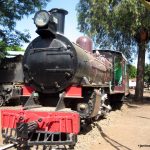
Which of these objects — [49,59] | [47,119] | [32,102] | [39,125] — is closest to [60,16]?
[49,59]

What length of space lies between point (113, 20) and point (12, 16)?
6628 millimetres

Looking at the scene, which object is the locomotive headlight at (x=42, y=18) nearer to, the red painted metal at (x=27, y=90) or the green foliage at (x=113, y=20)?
the red painted metal at (x=27, y=90)

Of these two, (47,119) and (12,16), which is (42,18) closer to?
(47,119)

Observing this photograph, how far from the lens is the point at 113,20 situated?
957 inches

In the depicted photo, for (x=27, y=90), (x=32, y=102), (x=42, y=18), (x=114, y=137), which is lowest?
(x=114, y=137)

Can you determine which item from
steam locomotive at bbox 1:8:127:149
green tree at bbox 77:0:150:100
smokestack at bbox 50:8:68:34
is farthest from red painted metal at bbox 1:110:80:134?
green tree at bbox 77:0:150:100

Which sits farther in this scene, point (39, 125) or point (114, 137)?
point (114, 137)

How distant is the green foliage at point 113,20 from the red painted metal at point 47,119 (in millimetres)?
15965

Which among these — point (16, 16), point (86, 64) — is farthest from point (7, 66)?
point (86, 64)

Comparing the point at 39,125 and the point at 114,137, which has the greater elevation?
the point at 39,125

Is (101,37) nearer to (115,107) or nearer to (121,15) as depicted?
(121,15)

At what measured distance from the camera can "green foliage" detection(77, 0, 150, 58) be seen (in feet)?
77.5

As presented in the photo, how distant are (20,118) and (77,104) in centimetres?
223

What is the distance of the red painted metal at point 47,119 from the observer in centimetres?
798
